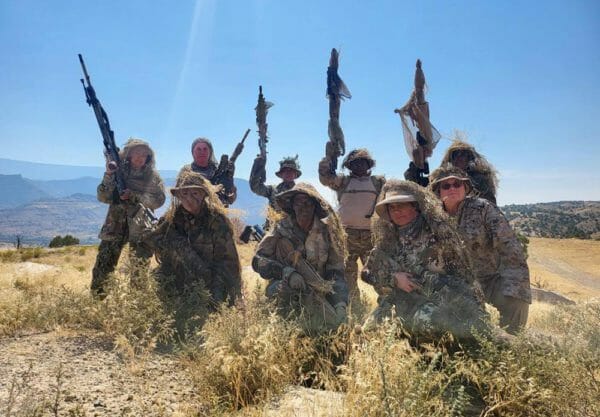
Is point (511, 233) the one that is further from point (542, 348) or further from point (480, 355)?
point (480, 355)

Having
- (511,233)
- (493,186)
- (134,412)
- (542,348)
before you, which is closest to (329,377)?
(134,412)

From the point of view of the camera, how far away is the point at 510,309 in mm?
4164

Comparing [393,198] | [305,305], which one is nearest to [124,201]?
[305,305]

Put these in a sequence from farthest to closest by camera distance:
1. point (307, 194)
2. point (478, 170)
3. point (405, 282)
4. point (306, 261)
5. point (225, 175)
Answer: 1. point (225, 175)
2. point (478, 170)
3. point (307, 194)
4. point (306, 261)
5. point (405, 282)

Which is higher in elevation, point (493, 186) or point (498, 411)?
point (493, 186)

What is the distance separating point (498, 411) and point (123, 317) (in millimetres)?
3355

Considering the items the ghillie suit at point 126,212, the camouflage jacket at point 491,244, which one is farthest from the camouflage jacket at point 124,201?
the camouflage jacket at point 491,244

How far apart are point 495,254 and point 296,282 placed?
223 centimetres

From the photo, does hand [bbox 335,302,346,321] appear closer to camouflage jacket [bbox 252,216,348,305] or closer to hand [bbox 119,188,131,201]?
camouflage jacket [bbox 252,216,348,305]

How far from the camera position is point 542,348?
3.00m

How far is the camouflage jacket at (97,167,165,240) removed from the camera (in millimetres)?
5637

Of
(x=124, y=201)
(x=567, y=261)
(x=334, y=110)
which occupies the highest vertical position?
(x=334, y=110)

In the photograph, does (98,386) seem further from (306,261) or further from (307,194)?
(307,194)

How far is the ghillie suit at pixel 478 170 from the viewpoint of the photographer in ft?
16.6
